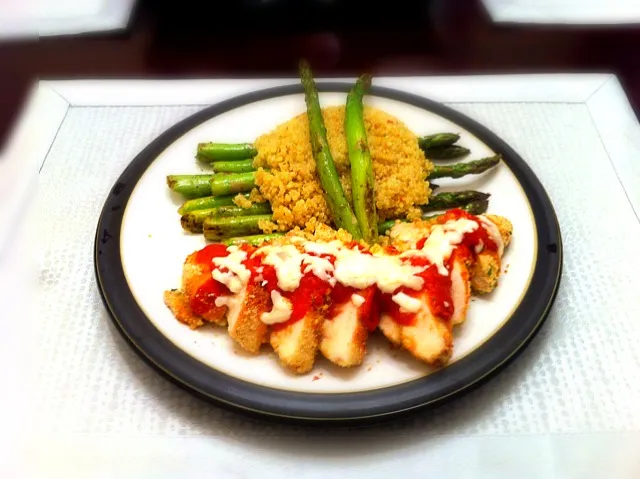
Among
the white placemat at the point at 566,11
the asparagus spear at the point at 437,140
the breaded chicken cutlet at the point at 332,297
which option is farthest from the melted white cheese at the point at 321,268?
the white placemat at the point at 566,11

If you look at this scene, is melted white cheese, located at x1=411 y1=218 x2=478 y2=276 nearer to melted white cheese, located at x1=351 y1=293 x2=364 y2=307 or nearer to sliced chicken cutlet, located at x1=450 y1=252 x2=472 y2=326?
sliced chicken cutlet, located at x1=450 y1=252 x2=472 y2=326

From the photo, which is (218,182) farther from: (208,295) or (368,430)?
(368,430)

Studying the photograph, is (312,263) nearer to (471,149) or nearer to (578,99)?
(471,149)

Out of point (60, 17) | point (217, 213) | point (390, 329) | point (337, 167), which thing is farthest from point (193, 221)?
point (60, 17)

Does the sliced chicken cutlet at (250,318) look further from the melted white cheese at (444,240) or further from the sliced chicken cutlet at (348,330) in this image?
the melted white cheese at (444,240)

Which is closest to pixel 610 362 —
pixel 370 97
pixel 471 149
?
pixel 471 149

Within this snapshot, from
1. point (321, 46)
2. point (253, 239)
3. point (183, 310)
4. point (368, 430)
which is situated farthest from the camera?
point (321, 46)

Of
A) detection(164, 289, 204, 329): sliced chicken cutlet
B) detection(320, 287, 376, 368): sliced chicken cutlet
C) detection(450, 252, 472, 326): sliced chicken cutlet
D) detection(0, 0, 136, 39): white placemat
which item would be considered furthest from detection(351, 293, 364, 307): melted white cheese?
detection(0, 0, 136, 39): white placemat
